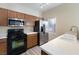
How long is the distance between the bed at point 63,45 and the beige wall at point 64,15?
0.36ft

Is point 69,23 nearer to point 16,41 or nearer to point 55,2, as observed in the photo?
point 55,2

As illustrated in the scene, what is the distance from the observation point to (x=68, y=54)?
1.08 m

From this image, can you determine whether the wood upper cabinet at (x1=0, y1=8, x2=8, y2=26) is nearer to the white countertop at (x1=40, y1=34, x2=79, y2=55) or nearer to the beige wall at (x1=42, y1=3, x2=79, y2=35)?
the beige wall at (x1=42, y1=3, x2=79, y2=35)

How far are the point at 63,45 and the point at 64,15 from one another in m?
0.46

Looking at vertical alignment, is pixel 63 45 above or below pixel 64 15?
below

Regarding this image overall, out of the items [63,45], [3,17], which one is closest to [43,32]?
[63,45]

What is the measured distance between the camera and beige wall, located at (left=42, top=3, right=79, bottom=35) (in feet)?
3.88

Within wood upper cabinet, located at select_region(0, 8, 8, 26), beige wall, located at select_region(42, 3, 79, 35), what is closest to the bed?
beige wall, located at select_region(42, 3, 79, 35)

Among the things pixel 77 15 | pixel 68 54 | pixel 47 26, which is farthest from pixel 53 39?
pixel 77 15

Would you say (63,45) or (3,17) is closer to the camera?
(63,45)

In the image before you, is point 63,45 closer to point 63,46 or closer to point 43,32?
point 63,46

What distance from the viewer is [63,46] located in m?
1.22

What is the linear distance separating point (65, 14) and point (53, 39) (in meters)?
0.43

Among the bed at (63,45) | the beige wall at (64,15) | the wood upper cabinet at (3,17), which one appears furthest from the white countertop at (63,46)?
the wood upper cabinet at (3,17)
